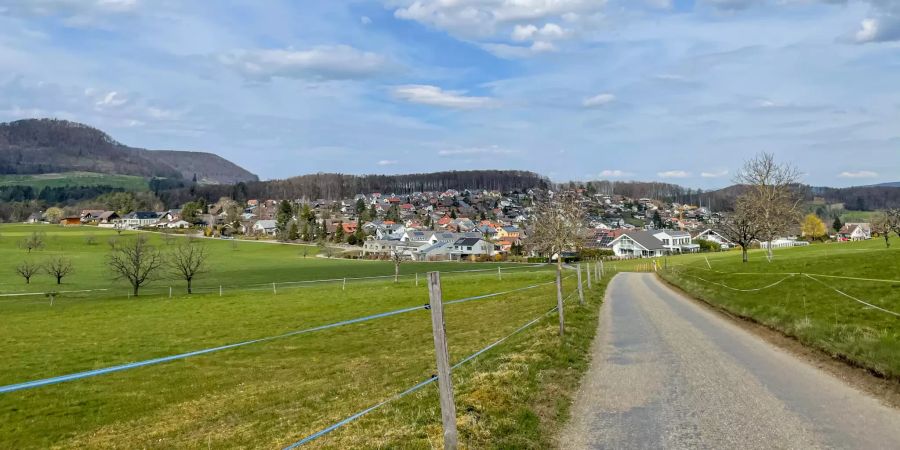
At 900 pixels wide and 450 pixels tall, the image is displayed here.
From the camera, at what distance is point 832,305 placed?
1902 centimetres

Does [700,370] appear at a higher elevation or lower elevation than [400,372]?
higher

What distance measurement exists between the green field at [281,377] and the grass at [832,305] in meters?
5.51

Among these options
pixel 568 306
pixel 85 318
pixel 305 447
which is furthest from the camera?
pixel 85 318

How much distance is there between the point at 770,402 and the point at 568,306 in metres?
13.9

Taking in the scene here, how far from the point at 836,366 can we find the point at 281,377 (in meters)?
15.5

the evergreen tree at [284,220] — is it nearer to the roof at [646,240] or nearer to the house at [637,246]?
the house at [637,246]

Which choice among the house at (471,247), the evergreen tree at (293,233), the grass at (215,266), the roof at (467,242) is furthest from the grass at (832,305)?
the evergreen tree at (293,233)

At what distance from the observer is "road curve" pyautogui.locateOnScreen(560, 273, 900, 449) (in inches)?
281

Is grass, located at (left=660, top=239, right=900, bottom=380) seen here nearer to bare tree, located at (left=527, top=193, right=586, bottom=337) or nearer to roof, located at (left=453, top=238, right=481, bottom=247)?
bare tree, located at (left=527, top=193, right=586, bottom=337)

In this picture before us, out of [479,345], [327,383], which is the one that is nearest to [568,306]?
[479,345]

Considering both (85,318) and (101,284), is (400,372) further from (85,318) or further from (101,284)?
(101,284)

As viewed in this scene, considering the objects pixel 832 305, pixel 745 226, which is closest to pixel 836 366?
pixel 832 305

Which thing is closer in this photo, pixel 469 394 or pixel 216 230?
pixel 469 394

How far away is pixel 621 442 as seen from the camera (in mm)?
7121
